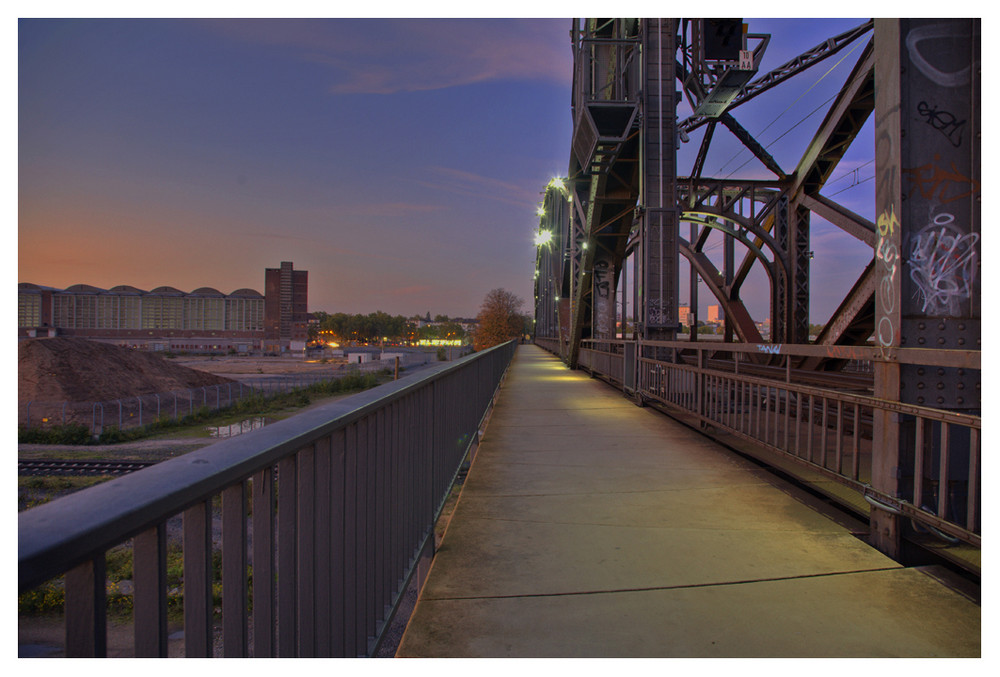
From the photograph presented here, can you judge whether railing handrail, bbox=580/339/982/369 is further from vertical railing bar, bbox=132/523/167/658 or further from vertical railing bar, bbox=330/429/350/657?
vertical railing bar, bbox=132/523/167/658

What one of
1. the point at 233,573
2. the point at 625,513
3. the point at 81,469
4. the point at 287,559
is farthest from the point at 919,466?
the point at 81,469

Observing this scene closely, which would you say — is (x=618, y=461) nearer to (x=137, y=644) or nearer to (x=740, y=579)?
(x=740, y=579)

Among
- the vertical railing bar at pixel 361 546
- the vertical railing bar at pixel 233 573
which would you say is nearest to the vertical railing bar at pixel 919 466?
the vertical railing bar at pixel 361 546

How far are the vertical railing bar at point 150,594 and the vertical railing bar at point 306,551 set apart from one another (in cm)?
63

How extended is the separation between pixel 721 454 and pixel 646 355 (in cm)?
469

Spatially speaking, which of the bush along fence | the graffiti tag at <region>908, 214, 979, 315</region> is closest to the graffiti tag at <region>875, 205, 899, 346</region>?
the graffiti tag at <region>908, 214, 979, 315</region>

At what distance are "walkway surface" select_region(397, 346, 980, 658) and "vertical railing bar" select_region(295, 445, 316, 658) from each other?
77 cm

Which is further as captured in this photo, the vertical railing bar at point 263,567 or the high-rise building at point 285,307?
the high-rise building at point 285,307

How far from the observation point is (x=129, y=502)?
0.97m

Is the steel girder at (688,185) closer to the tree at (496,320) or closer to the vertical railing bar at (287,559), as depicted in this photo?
the vertical railing bar at (287,559)

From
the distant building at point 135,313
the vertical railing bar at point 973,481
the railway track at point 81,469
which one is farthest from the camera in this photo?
the distant building at point 135,313

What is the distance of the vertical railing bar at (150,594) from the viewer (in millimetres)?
1036

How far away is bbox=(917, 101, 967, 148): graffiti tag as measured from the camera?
3301 mm

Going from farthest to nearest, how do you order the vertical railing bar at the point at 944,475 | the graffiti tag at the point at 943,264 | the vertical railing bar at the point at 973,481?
the graffiti tag at the point at 943,264 < the vertical railing bar at the point at 944,475 < the vertical railing bar at the point at 973,481
